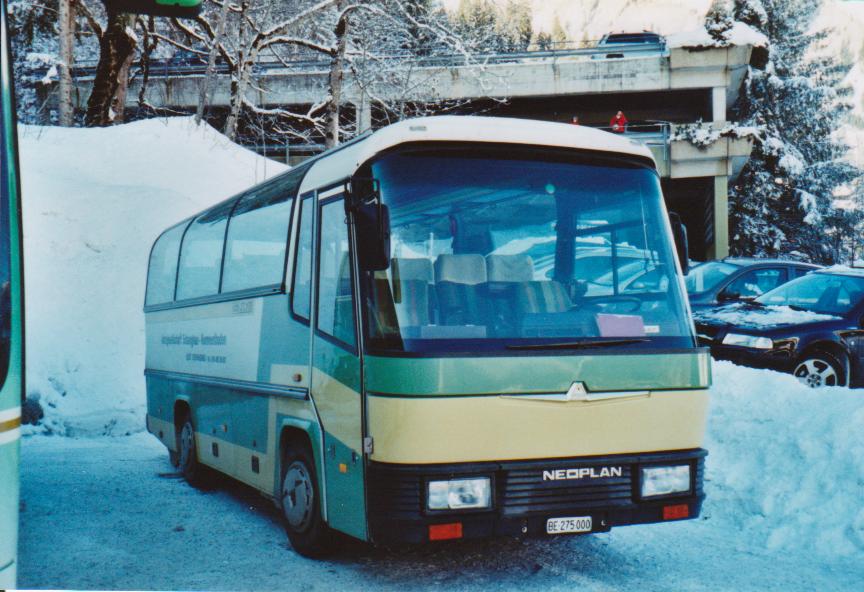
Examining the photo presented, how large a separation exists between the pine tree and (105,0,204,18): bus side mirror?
106 feet

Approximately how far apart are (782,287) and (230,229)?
333 inches

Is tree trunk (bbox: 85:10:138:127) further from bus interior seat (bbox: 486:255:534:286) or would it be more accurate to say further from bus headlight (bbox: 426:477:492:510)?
bus headlight (bbox: 426:477:492:510)

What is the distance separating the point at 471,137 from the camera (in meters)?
5.41

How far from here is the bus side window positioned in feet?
20.1

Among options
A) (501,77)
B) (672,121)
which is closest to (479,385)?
(501,77)

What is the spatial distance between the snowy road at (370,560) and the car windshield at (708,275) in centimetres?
804

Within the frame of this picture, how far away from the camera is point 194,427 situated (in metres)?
8.75

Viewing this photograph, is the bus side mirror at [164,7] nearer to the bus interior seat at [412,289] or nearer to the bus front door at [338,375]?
the bus interior seat at [412,289]

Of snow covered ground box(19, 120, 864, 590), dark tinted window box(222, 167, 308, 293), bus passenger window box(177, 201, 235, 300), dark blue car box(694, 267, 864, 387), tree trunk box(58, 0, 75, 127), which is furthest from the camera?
tree trunk box(58, 0, 75, 127)

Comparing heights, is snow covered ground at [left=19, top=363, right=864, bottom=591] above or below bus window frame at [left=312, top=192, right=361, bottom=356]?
below

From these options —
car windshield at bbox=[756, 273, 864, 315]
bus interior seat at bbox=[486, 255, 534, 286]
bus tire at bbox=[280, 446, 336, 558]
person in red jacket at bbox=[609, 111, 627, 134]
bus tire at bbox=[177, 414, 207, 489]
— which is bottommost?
bus tire at bbox=[177, 414, 207, 489]

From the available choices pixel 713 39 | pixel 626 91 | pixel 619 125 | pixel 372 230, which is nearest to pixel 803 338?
pixel 372 230

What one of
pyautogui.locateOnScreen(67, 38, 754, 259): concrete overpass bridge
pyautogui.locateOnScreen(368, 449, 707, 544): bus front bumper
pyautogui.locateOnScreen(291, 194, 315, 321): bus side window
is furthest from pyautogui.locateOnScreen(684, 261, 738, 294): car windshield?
pyautogui.locateOnScreen(67, 38, 754, 259): concrete overpass bridge

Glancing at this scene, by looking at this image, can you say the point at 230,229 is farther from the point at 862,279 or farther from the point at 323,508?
the point at 862,279
